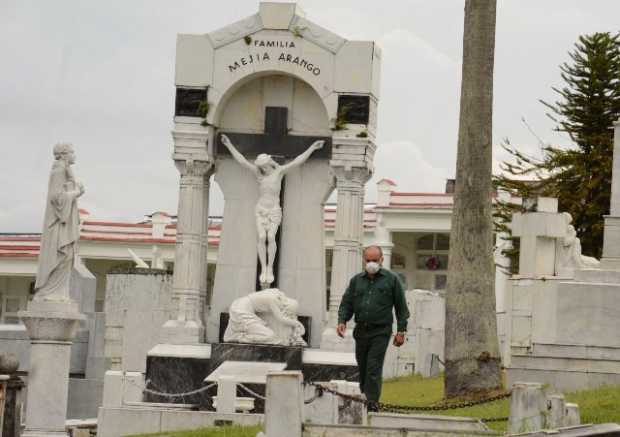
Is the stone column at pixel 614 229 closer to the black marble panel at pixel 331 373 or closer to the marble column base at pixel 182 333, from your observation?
the black marble panel at pixel 331 373

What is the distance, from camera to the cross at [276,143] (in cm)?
2388

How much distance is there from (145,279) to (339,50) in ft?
26.4

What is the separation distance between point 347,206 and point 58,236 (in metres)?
5.56

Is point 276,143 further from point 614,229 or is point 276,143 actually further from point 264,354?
point 614,229

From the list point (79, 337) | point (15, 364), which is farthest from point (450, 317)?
point (79, 337)

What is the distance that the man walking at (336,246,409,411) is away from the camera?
55.0ft

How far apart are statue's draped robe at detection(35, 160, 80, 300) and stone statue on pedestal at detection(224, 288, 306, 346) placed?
168 inches

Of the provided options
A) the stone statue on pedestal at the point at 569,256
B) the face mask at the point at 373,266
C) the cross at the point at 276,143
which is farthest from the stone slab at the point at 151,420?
the stone statue on pedestal at the point at 569,256

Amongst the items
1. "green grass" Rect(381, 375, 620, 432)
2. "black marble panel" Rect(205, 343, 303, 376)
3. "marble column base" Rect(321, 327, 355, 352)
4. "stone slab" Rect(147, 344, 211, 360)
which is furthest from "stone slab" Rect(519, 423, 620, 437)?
"stone slab" Rect(147, 344, 211, 360)

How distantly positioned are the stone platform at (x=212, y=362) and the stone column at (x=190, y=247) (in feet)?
1.91

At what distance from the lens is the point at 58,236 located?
62.2ft

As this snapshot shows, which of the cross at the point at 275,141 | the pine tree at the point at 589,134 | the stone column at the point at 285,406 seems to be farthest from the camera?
the pine tree at the point at 589,134

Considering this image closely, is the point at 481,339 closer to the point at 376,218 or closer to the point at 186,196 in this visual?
the point at 186,196

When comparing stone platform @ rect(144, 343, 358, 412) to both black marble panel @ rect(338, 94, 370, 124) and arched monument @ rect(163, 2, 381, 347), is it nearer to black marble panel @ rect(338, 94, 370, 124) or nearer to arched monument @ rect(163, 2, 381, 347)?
arched monument @ rect(163, 2, 381, 347)
